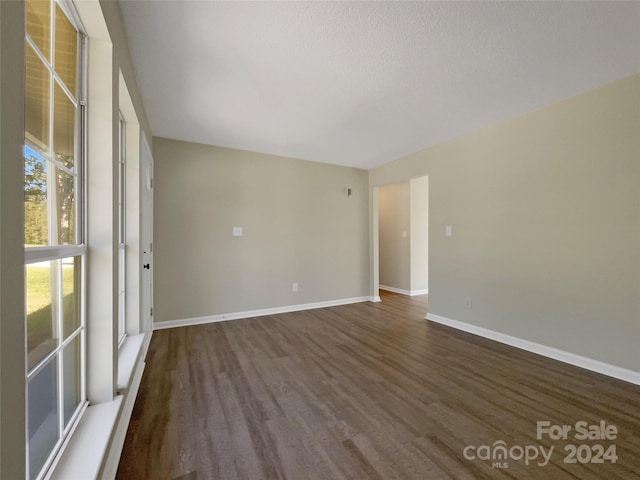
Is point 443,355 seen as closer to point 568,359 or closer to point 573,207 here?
point 568,359

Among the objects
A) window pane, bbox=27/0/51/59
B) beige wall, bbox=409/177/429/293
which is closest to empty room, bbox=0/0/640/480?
window pane, bbox=27/0/51/59

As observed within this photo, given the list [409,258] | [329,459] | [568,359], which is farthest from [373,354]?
[409,258]

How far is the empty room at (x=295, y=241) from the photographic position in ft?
3.51

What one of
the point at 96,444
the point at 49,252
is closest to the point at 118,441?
the point at 96,444

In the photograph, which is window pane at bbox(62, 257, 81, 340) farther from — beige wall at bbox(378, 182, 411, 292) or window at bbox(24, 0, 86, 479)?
beige wall at bbox(378, 182, 411, 292)

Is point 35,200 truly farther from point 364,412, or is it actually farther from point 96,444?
point 364,412

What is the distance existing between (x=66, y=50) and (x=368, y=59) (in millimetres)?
1674

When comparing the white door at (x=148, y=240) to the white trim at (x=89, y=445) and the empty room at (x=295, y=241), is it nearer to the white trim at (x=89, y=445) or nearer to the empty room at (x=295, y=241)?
the empty room at (x=295, y=241)

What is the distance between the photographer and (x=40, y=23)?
0.95 meters

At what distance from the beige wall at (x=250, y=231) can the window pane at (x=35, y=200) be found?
8.50ft

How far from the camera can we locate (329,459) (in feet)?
4.50

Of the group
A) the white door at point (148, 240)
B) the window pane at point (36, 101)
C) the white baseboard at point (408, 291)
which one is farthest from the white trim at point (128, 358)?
the white baseboard at point (408, 291)

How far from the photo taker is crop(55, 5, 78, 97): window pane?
1.11 meters

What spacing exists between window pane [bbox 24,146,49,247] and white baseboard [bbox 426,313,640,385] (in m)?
3.69
